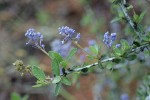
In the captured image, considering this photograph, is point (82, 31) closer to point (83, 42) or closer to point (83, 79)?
point (83, 42)

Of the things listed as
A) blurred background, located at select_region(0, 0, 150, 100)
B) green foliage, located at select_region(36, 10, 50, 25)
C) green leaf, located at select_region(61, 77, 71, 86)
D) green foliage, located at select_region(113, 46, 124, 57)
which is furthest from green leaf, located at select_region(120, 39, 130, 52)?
green foliage, located at select_region(36, 10, 50, 25)

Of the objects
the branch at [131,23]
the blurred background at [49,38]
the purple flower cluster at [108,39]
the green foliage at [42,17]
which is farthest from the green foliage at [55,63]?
the green foliage at [42,17]

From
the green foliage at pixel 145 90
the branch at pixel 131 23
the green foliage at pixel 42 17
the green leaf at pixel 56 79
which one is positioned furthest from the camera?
the green foliage at pixel 42 17

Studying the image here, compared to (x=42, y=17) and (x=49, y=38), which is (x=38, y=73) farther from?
(x=42, y=17)

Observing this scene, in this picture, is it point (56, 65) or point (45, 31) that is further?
point (45, 31)

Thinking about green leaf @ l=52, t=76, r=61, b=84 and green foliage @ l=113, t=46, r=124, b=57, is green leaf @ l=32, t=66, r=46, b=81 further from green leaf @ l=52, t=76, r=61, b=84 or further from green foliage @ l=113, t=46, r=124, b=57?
green foliage @ l=113, t=46, r=124, b=57

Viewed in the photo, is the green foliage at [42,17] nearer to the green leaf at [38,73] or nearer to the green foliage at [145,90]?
the green foliage at [145,90]

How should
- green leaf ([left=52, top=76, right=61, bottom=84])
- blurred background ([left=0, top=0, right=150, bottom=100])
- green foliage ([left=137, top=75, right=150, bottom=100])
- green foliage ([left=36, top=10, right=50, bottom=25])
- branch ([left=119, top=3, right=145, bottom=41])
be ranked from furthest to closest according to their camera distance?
green foliage ([left=36, top=10, right=50, bottom=25]) < blurred background ([left=0, top=0, right=150, bottom=100]) < green foliage ([left=137, top=75, right=150, bottom=100]) < branch ([left=119, top=3, right=145, bottom=41]) < green leaf ([left=52, top=76, right=61, bottom=84])

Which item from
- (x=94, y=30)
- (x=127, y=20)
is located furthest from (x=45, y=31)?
(x=127, y=20)
